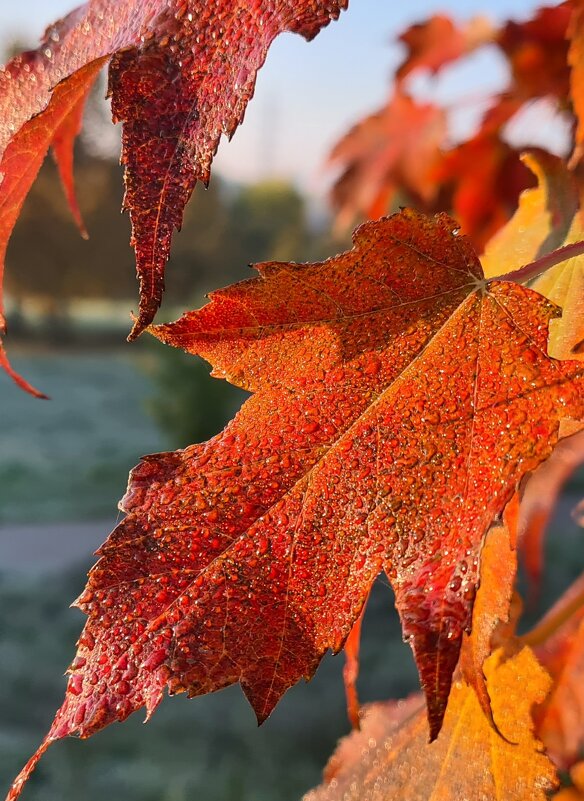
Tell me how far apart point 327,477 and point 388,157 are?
3.98 ft

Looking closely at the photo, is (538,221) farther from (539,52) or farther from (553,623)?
(539,52)

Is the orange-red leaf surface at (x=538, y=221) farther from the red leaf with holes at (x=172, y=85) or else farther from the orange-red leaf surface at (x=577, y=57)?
the red leaf with holes at (x=172, y=85)

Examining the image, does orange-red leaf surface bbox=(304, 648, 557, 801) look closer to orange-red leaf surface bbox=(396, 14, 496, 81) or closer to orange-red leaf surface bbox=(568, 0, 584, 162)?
orange-red leaf surface bbox=(568, 0, 584, 162)

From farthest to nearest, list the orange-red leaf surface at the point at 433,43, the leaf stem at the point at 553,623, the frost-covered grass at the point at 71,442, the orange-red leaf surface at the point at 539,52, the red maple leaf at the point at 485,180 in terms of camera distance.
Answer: the frost-covered grass at the point at 71,442
the orange-red leaf surface at the point at 433,43
the red maple leaf at the point at 485,180
the orange-red leaf surface at the point at 539,52
the leaf stem at the point at 553,623

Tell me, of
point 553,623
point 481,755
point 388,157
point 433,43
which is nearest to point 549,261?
point 481,755

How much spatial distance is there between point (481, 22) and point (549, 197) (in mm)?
807

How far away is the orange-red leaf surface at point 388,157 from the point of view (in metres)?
1.27

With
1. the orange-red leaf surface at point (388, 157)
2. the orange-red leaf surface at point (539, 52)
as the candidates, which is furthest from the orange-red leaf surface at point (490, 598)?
the orange-red leaf surface at point (388, 157)

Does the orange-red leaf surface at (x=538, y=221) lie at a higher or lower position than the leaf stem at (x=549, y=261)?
higher

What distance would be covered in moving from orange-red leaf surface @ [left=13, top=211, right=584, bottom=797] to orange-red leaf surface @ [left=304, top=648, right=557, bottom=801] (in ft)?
0.51

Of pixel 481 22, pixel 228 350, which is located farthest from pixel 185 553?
pixel 481 22

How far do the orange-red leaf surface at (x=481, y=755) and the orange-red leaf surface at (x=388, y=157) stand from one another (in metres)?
0.95

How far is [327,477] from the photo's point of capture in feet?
0.89

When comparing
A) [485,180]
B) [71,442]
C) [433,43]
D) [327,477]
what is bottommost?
[327,477]
